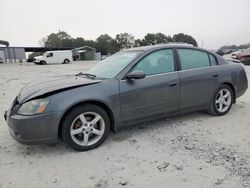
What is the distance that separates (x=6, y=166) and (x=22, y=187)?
612mm

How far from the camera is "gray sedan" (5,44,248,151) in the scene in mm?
3209

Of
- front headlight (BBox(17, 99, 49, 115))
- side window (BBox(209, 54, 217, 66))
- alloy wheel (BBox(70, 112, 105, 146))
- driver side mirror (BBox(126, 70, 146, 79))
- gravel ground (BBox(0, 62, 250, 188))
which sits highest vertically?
side window (BBox(209, 54, 217, 66))

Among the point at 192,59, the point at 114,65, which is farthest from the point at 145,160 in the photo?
the point at 192,59

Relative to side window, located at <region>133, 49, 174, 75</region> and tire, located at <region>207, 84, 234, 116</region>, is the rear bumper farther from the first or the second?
tire, located at <region>207, 84, 234, 116</region>

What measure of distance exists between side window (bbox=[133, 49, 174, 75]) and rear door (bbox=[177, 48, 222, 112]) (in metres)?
0.21

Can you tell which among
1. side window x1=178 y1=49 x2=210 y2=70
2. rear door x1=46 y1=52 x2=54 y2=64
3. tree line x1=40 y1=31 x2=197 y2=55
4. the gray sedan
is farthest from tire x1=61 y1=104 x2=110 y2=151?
tree line x1=40 y1=31 x2=197 y2=55

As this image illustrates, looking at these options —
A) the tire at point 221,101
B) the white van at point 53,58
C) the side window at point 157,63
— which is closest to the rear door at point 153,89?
the side window at point 157,63

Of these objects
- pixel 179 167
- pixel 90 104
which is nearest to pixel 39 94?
pixel 90 104

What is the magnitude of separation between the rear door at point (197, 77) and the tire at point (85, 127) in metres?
1.53

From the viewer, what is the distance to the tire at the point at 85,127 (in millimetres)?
3312

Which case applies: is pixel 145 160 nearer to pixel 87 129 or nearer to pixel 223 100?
pixel 87 129

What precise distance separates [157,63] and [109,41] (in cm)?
8346

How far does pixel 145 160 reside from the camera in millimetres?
3145

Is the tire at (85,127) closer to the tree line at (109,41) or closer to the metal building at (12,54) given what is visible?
the metal building at (12,54)
